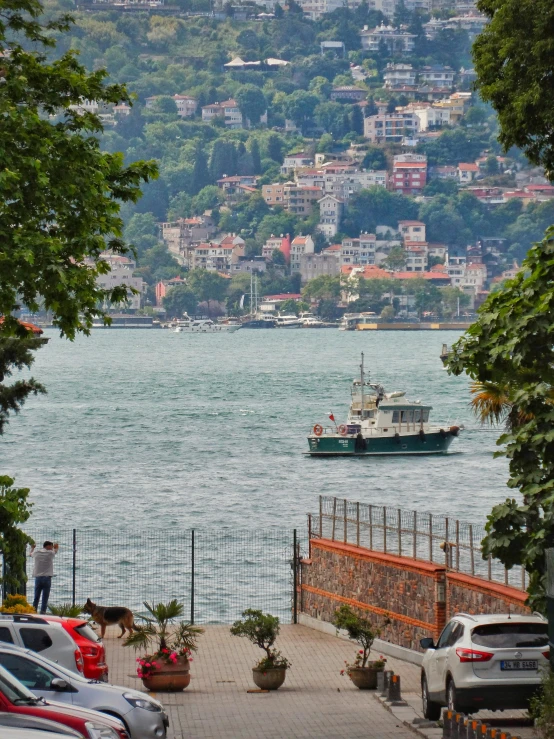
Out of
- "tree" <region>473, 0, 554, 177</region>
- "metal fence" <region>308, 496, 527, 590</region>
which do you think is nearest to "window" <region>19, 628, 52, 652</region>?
"metal fence" <region>308, 496, 527, 590</region>

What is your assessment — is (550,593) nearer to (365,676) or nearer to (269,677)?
(365,676)

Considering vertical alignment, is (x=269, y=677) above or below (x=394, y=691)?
below

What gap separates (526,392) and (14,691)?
5795 mm

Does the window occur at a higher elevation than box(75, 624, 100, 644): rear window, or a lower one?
higher

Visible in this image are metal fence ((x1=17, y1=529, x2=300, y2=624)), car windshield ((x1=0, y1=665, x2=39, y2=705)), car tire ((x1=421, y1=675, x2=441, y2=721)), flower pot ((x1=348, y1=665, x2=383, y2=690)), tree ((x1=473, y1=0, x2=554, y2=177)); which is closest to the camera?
car windshield ((x1=0, y1=665, x2=39, y2=705))

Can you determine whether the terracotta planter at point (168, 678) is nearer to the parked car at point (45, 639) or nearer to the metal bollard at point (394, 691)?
the metal bollard at point (394, 691)

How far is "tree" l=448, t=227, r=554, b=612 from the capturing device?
14.8 metres

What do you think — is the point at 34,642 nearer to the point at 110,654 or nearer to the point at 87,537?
the point at 110,654

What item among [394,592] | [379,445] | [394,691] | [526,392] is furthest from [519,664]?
[379,445]

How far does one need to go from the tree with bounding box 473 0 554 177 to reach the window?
744cm

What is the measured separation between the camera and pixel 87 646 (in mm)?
16219

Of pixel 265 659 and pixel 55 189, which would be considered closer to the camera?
pixel 55 189

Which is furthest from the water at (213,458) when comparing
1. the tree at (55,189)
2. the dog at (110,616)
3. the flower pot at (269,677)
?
the tree at (55,189)

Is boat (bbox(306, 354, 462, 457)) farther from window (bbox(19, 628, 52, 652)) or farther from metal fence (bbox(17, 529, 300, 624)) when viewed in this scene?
window (bbox(19, 628, 52, 652))
